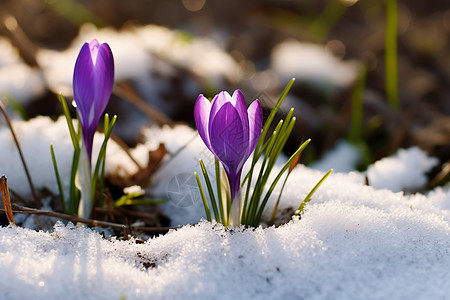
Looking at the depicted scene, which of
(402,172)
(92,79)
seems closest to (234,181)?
(92,79)

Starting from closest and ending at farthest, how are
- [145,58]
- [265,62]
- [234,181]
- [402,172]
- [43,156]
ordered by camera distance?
[234,181], [43,156], [402,172], [145,58], [265,62]

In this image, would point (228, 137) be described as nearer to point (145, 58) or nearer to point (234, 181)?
point (234, 181)

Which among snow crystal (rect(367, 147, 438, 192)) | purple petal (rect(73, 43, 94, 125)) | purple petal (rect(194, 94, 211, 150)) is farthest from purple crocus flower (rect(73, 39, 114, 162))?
snow crystal (rect(367, 147, 438, 192))

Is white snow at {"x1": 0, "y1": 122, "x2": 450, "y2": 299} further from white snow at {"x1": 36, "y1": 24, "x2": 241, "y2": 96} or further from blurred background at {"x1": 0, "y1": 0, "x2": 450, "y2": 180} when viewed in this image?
white snow at {"x1": 36, "y1": 24, "x2": 241, "y2": 96}

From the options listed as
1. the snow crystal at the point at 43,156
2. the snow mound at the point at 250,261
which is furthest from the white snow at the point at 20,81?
the snow mound at the point at 250,261

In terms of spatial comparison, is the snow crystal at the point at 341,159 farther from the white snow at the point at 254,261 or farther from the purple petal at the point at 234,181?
the purple petal at the point at 234,181
